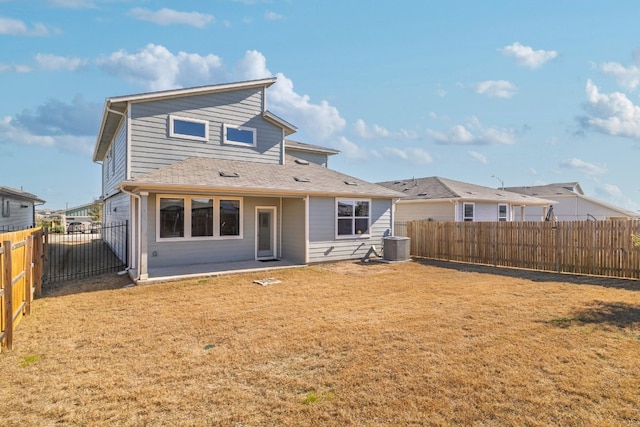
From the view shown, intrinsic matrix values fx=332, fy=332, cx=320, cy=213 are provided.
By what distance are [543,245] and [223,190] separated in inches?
435

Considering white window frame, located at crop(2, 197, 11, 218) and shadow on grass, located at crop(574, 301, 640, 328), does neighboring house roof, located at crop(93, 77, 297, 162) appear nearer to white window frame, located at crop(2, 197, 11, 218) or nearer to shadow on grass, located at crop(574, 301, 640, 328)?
white window frame, located at crop(2, 197, 11, 218)

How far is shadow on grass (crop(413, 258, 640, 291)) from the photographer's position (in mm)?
9151

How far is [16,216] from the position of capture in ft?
60.0

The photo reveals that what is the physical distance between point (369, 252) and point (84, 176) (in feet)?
81.5

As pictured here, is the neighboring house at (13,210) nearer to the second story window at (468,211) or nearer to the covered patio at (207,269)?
the covered patio at (207,269)

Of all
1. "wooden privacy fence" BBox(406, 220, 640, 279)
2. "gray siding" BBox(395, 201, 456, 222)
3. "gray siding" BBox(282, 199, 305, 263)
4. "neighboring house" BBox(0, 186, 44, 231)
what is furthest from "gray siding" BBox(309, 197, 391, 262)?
"neighboring house" BBox(0, 186, 44, 231)

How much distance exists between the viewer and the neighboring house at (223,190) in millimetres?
10961

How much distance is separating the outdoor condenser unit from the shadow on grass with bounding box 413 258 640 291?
2.99 ft

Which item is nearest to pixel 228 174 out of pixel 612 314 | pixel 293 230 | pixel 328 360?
pixel 293 230

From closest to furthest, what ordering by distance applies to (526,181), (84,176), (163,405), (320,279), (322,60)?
(163,405), (320,279), (322,60), (84,176), (526,181)

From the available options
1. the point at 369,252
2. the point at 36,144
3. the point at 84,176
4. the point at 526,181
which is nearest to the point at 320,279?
the point at 369,252

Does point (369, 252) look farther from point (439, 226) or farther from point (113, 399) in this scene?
point (113, 399)

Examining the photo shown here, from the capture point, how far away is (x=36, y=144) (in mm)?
26922

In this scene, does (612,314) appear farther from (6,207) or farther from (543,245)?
(6,207)
